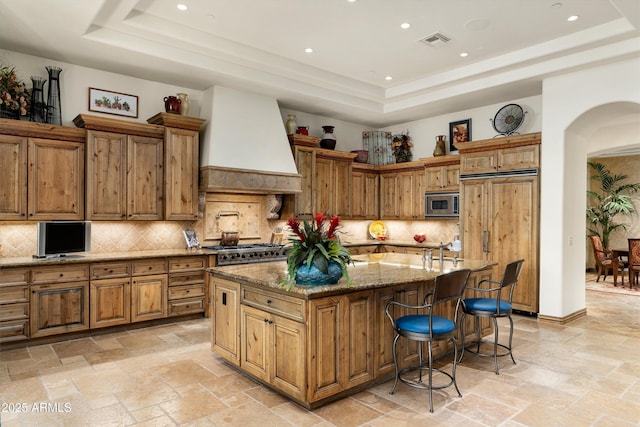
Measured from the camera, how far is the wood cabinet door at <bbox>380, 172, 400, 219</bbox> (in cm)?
820

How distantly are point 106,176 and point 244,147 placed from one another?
1.91 meters

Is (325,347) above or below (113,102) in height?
below

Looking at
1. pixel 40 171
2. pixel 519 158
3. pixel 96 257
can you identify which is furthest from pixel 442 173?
pixel 40 171

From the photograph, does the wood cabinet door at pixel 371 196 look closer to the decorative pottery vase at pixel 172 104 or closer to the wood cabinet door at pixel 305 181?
the wood cabinet door at pixel 305 181

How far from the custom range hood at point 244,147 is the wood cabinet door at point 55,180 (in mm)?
1553

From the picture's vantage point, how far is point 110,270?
16.1ft

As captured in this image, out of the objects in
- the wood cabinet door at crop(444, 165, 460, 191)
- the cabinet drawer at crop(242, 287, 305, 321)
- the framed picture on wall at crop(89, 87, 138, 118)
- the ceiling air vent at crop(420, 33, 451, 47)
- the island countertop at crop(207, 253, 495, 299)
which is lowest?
the cabinet drawer at crop(242, 287, 305, 321)

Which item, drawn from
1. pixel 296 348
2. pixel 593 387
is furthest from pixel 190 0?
pixel 593 387

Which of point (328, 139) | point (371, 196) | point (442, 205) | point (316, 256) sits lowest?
point (316, 256)

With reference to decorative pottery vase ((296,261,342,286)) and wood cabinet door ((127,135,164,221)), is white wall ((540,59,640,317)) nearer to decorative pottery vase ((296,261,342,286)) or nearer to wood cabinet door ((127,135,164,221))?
decorative pottery vase ((296,261,342,286))

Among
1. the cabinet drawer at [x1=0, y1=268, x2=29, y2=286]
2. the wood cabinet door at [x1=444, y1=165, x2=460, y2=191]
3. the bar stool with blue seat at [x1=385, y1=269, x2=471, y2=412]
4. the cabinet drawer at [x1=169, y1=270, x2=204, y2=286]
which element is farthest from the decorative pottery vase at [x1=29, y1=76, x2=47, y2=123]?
the wood cabinet door at [x1=444, y1=165, x2=460, y2=191]

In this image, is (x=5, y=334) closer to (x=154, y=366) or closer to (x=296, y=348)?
(x=154, y=366)

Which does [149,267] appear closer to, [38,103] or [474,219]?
[38,103]

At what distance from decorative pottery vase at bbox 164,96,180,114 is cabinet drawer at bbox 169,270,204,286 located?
228cm
